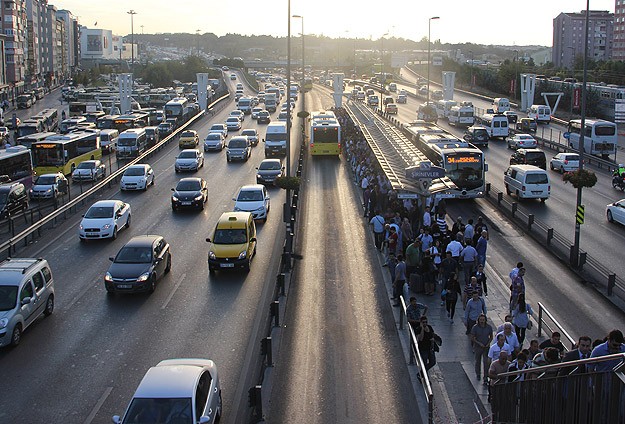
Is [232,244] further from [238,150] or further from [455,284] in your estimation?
[238,150]

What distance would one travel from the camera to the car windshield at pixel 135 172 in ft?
126

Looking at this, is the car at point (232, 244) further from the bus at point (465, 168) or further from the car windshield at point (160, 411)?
the bus at point (465, 168)

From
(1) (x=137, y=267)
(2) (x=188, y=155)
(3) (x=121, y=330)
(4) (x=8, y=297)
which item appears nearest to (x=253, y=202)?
(1) (x=137, y=267)

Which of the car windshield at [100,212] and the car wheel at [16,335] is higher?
the car windshield at [100,212]

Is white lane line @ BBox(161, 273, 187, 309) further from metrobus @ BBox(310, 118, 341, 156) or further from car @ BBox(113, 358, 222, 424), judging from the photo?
metrobus @ BBox(310, 118, 341, 156)

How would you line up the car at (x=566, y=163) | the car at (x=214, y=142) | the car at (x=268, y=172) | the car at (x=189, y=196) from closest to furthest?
the car at (x=189, y=196) → the car at (x=268, y=172) → the car at (x=566, y=163) → the car at (x=214, y=142)

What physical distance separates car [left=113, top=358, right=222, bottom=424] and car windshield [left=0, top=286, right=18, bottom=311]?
21.2 ft

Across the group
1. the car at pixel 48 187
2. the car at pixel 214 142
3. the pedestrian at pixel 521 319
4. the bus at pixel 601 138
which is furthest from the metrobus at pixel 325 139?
the pedestrian at pixel 521 319

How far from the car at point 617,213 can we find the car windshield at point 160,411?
76.1 feet

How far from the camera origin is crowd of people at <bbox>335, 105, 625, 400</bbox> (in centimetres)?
1220

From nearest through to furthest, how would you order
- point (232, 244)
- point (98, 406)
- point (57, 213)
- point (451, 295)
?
1. point (98, 406)
2. point (451, 295)
3. point (232, 244)
4. point (57, 213)

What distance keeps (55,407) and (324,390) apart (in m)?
4.93

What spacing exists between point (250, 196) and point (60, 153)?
700 inches

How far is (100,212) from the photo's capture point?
27.7m
